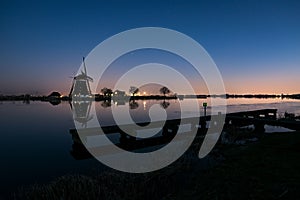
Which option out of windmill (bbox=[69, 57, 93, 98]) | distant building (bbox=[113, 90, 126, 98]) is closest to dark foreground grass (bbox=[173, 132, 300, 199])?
windmill (bbox=[69, 57, 93, 98])

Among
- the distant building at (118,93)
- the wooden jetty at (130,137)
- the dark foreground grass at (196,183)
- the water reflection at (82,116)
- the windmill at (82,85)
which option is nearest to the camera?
the dark foreground grass at (196,183)

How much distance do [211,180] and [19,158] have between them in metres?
13.1

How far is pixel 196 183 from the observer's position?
8.38 m

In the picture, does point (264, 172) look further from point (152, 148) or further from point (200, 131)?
point (200, 131)

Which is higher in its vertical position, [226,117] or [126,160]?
[226,117]

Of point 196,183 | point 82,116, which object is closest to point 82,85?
point 82,116

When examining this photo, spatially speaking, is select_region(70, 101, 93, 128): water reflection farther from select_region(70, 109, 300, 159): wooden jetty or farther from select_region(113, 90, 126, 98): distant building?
select_region(113, 90, 126, 98): distant building

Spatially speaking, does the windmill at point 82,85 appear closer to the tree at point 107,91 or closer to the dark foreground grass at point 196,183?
the tree at point 107,91

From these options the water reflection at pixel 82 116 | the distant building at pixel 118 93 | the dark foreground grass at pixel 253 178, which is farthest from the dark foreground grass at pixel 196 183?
the distant building at pixel 118 93

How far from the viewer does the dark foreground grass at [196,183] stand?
7.10 m

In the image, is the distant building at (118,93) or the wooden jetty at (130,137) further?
the distant building at (118,93)

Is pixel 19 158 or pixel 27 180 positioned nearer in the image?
pixel 27 180

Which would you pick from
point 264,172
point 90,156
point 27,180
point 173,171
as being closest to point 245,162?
point 264,172

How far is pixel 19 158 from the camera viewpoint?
14500 millimetres
